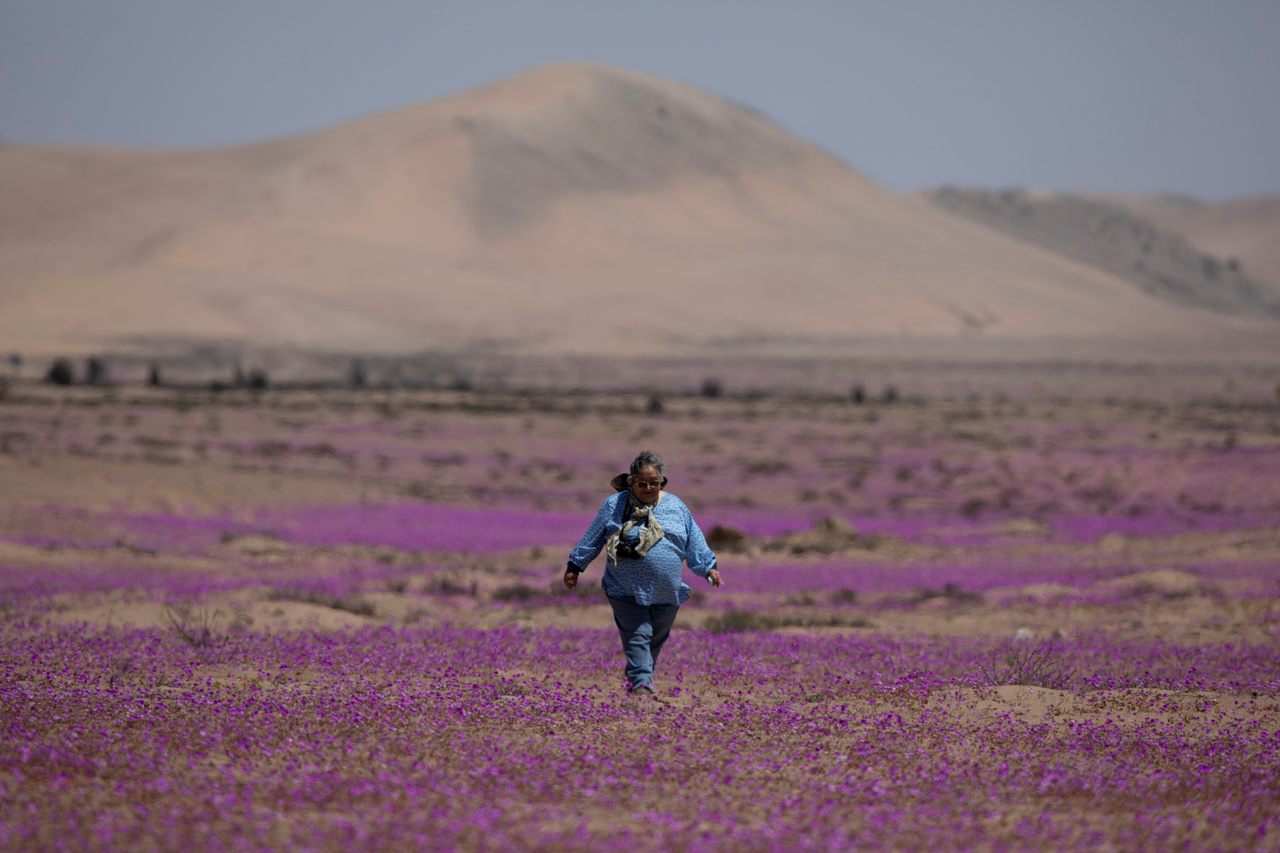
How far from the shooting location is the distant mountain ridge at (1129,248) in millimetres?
169625

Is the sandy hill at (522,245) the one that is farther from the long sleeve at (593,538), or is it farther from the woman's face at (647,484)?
the woman's face at (647,484)

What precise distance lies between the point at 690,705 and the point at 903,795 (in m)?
2.26

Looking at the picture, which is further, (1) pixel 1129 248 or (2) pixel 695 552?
(1) pixel 1129 248

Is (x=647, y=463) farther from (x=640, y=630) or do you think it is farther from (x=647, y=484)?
(x=640, y=630)

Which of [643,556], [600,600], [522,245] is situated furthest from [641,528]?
[522,245]

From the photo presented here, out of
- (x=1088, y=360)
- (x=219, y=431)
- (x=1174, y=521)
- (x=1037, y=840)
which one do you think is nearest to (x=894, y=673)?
(x=1037, y=840)

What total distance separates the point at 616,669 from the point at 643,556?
182 cm

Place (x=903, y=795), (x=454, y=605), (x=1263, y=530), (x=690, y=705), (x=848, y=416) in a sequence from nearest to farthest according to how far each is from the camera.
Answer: (x=903, y=795) < (x=690, y=705) < (x=454, y=605) < (x=1263, y=530) < (x=848, y=416)

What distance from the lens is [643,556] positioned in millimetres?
7574

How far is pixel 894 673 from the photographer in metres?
9.21

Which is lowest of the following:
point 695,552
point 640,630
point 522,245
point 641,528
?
point 640,630

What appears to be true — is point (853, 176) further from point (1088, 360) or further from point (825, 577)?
point (825, 577)

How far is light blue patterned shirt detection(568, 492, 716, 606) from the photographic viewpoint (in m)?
7.62

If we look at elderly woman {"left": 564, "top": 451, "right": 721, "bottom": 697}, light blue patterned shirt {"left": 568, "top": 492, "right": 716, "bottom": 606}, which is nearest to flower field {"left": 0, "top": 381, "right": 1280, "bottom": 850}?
elderly woman {"left": 564, "top": 451, "right": 721, "bottom": 697}
